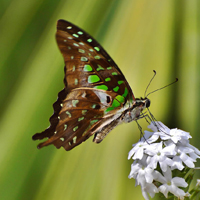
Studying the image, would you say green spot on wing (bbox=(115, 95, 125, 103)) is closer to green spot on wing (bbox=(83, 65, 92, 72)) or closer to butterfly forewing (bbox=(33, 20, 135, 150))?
butterfly forewing (bbox=(33, 20, 135, 150))

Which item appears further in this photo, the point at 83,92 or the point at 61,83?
the point at 61,83

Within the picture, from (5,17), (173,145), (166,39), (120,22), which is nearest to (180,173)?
(173,145)

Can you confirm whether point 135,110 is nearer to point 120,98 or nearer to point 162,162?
point 120,98

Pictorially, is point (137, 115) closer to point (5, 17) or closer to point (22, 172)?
point (22, 172)

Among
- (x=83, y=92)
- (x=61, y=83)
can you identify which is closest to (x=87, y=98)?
(x=83, y=92)

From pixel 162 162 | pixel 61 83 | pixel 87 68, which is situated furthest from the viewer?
pixel 61 83

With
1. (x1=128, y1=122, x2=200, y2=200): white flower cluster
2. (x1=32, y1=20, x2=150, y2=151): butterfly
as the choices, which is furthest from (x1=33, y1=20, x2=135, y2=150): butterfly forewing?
(x1=128, y1=122, x2=200, y2=200): white flower cluster
